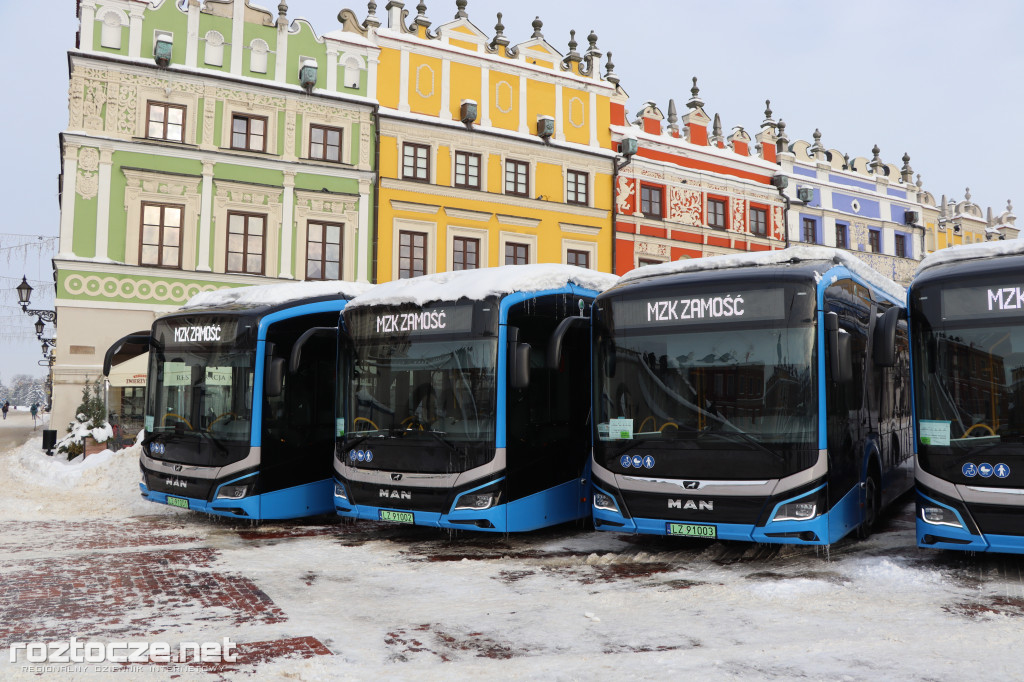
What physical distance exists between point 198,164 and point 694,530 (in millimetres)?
19552

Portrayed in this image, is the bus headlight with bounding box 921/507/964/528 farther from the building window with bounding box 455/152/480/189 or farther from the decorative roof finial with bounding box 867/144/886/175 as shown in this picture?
the decorative roof finial with bounding box 867/144/886/175

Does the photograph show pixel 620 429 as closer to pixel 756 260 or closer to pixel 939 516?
pixel 756 260

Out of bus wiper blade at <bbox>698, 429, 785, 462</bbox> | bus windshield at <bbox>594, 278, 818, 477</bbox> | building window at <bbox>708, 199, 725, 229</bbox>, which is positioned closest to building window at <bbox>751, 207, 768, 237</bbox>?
building window at <bbox>708, 199, 725, 229</bbox>

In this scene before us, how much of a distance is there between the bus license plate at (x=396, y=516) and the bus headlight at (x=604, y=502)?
6.71ft

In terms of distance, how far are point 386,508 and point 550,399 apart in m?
2.20

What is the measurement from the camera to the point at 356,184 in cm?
2497

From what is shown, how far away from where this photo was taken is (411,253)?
25797mm

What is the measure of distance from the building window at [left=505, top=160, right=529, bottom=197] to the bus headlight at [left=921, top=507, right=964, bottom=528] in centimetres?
2110

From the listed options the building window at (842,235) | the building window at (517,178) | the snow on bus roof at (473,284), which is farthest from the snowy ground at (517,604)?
the building window at (842,235)

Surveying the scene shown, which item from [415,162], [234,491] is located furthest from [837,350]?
[415,162]

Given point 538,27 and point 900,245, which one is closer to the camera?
point 538,27

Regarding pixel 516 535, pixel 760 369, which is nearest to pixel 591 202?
pixel 516 535

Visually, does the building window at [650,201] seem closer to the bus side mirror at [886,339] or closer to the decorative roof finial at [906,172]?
the decorative roof finial at [906,172]

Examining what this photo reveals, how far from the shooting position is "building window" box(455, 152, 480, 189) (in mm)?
26578
